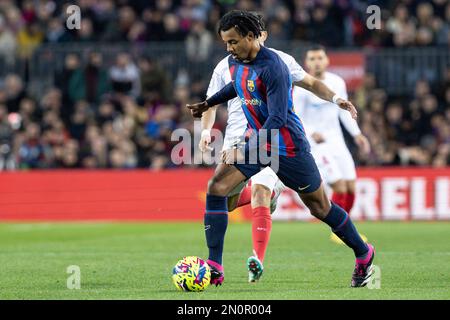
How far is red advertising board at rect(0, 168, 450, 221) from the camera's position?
20.3 metres

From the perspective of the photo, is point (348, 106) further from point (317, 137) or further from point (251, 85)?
point (317, 137)

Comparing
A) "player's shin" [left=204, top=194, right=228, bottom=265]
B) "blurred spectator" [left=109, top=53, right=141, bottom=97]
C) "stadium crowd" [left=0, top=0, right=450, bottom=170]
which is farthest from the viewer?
"blurred spectator" [left=109, top=53, right=141, bottom=97]

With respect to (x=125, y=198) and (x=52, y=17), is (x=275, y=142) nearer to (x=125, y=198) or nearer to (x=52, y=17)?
(x=125, y=198)

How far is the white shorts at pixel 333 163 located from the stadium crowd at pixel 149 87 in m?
6.56

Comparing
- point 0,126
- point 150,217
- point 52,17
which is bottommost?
point 150,217

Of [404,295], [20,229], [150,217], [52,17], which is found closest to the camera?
[404,295]

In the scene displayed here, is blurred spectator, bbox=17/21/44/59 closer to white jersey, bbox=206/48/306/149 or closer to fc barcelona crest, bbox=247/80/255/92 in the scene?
white jersey, bbox=206/48/306/149

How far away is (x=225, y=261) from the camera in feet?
39.2

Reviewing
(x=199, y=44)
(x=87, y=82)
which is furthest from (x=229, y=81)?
(x=199, y=44)

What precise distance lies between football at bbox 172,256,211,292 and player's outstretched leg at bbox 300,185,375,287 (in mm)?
1053

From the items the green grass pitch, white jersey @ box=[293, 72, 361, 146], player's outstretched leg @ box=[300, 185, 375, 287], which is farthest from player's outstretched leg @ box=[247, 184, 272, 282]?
white jersey @ box=[293, 72, 361, 146]

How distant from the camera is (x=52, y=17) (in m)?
24.7
